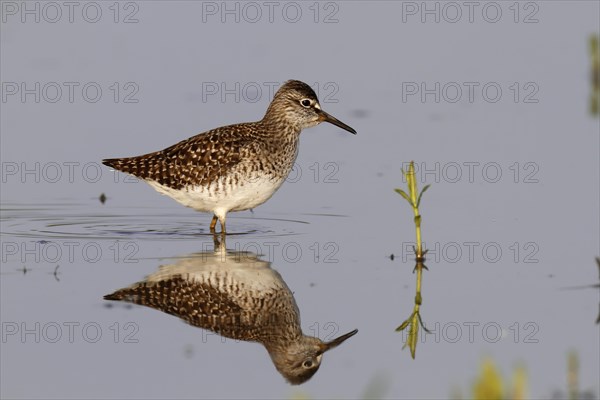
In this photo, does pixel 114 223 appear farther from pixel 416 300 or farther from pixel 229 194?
pixel 416 300

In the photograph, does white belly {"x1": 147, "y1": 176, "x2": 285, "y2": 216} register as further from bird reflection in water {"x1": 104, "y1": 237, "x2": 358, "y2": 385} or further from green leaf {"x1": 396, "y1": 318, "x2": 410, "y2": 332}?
green leaf {"x1": 396, "y1": 318, "x2": 410, "y2": 332}

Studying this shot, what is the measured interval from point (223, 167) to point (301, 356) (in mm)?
5202

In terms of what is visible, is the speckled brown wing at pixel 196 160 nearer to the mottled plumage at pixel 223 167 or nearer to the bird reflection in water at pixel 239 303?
the mottled plumage at pixel 223 167

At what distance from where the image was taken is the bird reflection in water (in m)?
10.1

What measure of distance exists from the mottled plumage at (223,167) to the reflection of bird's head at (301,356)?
4.67 metres

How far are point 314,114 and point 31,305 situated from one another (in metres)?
6.19

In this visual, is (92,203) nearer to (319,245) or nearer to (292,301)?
(319,245)

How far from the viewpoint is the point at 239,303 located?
11125 mm

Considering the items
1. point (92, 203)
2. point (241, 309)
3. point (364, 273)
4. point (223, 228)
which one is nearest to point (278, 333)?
point (241, 309)

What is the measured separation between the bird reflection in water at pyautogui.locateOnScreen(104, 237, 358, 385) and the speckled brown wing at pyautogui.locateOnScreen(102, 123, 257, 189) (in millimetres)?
2071

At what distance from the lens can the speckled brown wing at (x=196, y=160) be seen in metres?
14.8

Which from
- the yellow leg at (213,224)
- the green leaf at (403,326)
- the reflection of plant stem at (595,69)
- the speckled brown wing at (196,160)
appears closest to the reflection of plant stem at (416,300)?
the green leaf at (403,326)

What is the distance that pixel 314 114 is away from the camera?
16.1m

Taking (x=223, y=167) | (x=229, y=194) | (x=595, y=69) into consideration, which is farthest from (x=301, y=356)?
(x=595, y=69)
